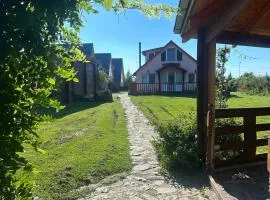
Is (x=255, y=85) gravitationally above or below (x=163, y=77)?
below

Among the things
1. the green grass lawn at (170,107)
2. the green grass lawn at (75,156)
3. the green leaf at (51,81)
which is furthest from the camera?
the green grass lawn at (170,107)

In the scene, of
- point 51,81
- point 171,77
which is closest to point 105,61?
point 171,77

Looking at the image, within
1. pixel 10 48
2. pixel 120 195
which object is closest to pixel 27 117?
pixel 10 48

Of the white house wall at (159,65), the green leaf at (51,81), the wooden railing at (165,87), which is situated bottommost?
the wooden railing at (165,87)

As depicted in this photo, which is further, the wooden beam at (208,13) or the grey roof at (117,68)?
the grey roof at (117,68)

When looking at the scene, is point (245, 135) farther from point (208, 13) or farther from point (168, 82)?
point (168, 82)

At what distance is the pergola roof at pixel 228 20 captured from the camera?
624 centimetres

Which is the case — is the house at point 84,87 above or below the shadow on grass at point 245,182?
above

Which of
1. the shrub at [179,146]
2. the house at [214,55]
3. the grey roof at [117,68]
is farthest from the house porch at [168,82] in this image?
the house at [214,55]

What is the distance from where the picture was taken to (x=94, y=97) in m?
27.1

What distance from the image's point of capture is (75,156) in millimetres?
8078

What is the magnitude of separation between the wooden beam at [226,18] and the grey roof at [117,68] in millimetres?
60881

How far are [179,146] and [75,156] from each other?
2377mm

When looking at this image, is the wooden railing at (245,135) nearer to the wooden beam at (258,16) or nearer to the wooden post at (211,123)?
the wooden post at (211,123)
